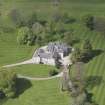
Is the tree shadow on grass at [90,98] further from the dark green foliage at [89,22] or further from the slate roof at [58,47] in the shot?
the dark green foliage at [89,22]

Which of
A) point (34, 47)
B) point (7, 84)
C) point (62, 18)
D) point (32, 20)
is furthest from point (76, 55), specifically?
point (32, 20)

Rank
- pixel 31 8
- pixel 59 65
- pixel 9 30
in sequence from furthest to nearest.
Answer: pixel 31 8, pixel 9 30, pixel 59 65

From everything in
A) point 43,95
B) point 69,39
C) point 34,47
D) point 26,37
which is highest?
point 69,39

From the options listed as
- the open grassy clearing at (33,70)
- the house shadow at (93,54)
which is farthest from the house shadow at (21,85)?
the house shadow at (93,54)

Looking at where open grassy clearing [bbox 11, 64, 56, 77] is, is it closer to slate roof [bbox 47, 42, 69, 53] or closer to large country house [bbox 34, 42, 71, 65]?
large country house [bbox 34, 42, 71, 65]

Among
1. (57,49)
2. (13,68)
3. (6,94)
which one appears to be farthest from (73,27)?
(6,94)

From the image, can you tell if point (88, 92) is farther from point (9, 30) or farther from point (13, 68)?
point (9, 30)

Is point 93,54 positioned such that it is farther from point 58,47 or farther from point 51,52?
point 51,52
